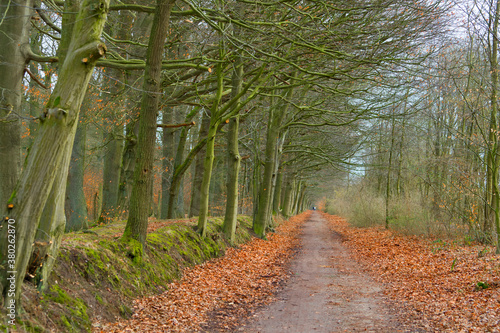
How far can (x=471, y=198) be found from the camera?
12.6m

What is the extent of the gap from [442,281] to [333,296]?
8.68 ft

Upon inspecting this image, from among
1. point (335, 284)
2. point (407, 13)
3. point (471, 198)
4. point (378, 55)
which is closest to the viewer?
point (335, 284)

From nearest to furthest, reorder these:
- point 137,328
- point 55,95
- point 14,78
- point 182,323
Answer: point 55,95, point 137,328, point 182,323, point 14,78

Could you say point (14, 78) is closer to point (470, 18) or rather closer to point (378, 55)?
point (378, 55)

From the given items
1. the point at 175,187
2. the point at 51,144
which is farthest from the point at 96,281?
the point at 175,187

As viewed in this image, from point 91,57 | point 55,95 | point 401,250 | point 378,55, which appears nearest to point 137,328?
point 55,95

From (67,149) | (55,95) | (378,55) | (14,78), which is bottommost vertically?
(67,149)

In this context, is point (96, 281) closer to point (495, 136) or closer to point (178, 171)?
point (178, 171)

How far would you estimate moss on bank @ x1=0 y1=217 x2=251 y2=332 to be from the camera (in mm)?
4203

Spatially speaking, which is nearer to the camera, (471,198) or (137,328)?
(137,328)

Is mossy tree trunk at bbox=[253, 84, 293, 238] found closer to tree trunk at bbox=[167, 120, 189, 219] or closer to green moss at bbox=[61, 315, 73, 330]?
tree trunk at bbox=[167, 120, 189, 219]

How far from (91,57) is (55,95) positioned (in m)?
0.59

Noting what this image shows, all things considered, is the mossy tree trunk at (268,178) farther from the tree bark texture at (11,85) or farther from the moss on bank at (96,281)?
the tree bark texture at (11,85)

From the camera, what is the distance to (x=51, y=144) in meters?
3.93
